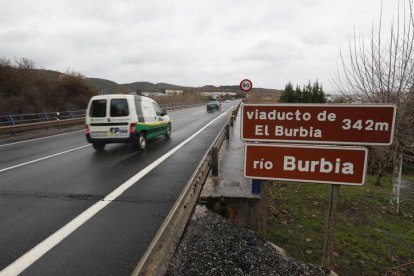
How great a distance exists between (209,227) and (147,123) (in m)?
7.50

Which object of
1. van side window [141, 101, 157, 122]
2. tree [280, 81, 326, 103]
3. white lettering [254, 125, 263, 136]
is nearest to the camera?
white lettering [254, 125, 263, 136]

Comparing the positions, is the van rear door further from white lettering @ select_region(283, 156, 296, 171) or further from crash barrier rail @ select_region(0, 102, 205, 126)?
crash barrier rail @ select_region(0, 102, 205, 126)

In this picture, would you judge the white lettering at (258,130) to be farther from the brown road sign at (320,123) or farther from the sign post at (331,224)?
the sign post at (331,224)

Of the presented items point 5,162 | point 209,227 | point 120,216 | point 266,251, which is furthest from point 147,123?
point 266,251

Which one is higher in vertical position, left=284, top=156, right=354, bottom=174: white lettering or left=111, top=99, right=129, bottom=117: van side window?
left=111, top=99, right=129, bottom=117: van side window

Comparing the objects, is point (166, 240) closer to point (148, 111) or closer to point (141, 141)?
point (141, 141)

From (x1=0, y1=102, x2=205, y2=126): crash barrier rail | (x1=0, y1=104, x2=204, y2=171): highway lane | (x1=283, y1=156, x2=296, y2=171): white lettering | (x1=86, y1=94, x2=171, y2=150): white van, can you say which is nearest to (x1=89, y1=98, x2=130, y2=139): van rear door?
(x1=86, y1=94, x2=171, y2=150): white van

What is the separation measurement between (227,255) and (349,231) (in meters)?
3.00

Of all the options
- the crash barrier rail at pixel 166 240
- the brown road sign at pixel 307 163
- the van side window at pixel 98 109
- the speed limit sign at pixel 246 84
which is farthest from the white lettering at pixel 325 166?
the speed limit sign at pixel 246 84

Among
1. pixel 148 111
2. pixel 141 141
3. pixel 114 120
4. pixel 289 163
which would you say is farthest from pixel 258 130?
pixel 148 111

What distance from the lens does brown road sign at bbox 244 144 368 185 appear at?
2.96m

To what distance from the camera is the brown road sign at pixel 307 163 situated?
2.96 meters

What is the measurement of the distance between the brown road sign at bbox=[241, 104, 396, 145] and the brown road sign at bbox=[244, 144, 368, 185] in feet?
0.32

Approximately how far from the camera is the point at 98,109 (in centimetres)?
980
